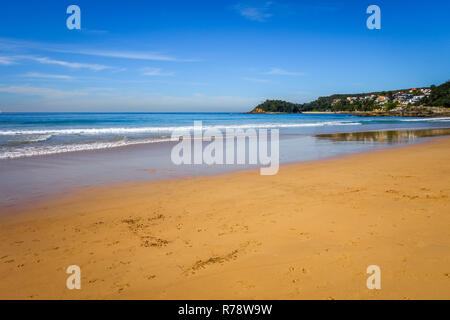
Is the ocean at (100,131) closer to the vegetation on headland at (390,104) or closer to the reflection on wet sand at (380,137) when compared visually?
the reflection on wet sand at (380,137)

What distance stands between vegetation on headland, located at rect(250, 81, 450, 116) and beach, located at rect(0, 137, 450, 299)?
320ft

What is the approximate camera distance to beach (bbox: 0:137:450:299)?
10.2 feet

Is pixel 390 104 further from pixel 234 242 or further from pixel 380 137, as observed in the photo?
pixel 234 242

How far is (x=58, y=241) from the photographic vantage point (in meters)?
4.30

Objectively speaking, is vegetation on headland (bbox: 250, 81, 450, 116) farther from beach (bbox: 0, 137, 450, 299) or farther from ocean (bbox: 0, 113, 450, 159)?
beach (bbox: 0, 137, 450, 299)

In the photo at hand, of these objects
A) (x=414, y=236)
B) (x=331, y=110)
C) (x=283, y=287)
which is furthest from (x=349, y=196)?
(x=331, y=110)

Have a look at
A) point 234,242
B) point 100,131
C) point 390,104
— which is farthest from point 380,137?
point 390,104

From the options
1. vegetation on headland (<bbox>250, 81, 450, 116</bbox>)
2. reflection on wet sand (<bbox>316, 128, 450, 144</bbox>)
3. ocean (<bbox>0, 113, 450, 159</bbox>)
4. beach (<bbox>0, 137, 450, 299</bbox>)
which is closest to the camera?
beach (<bbox>0, 137, 450, 299</bbox>)

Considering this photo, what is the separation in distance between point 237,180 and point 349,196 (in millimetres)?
2993

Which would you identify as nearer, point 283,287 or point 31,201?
point 283,287

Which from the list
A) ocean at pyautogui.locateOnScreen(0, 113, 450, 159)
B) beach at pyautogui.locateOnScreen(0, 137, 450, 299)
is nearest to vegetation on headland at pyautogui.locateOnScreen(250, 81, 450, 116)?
ocean at pyautogui.locateOnScreen(0, 113, 450, 159)
